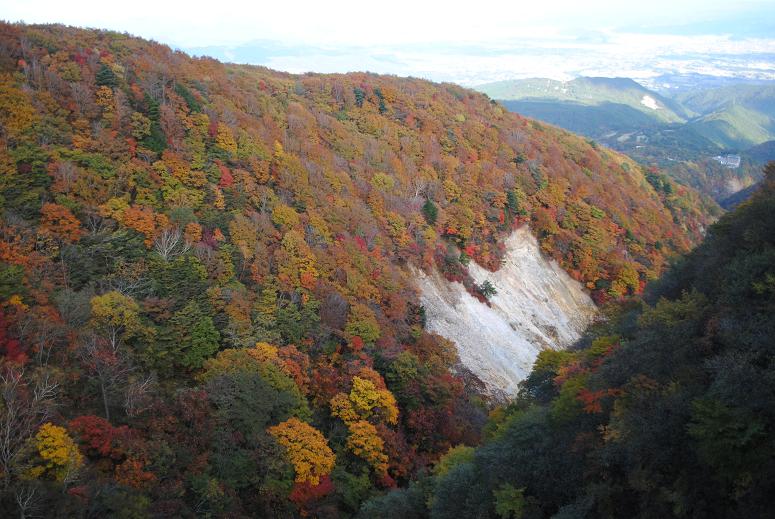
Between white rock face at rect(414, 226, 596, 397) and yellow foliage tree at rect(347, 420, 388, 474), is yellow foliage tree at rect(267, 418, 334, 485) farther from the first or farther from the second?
white rock face at rect(414, 226, 596, 397)

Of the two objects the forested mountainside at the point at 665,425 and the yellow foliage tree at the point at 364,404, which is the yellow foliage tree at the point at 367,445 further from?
the forested mountainside at the point at 665,425

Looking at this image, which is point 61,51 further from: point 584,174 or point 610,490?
point 584,174

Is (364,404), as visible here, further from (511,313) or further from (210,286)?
(511,313)

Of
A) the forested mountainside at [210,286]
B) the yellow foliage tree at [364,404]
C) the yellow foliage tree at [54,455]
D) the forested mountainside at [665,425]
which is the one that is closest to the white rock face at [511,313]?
the forested mountainside at [210,286]

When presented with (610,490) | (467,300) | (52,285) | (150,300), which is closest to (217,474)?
(150,300)

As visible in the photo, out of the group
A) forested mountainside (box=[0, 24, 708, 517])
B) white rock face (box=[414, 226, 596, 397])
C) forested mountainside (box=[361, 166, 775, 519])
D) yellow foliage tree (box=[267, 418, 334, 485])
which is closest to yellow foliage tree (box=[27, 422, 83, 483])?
forested mountainside (box=[0, 24, 708, 517])

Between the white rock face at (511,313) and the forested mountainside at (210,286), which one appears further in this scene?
the white rock face at (511,313)
